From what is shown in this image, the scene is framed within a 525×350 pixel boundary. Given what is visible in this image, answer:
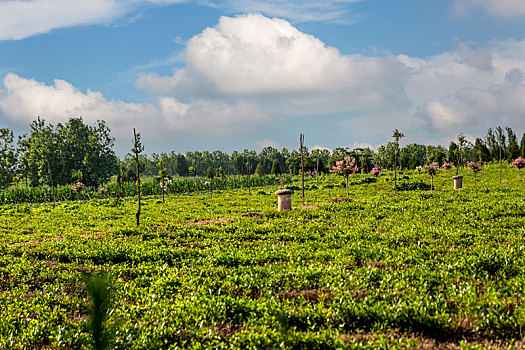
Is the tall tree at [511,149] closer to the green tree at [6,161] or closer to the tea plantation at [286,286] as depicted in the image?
the tea plantation at [286,286]

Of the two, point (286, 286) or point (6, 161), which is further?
point (6, 161)

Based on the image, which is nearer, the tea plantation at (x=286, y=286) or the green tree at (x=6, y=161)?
the tea plantation at (x=286, y=286)

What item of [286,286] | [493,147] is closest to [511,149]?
[493,147]

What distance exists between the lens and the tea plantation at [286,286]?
6.25m

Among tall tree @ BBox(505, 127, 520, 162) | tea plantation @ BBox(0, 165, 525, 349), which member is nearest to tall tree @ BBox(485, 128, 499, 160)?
tall tree @ BBox(505, 127, 520, 162)

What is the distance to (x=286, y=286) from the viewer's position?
27.7 ft

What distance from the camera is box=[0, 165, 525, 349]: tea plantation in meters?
6.25

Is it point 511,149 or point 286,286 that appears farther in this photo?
point 511,149

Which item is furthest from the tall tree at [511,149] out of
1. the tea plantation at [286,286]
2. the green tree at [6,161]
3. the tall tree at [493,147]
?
the green tree at [6,161]

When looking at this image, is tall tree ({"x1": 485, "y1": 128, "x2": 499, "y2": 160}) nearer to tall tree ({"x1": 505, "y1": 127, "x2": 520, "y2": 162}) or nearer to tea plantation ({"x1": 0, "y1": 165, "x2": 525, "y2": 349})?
tall tree ({"x1": 505, "y1": 127, "x2": 520, "y2": 162})

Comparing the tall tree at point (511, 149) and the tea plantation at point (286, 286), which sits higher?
the tall tree at point (511, 149)

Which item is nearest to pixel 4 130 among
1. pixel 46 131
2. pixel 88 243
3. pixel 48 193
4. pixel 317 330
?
pixel 46 131

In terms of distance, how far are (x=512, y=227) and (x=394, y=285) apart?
8731mm

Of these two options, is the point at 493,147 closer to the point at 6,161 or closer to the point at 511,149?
the point at 511,149
